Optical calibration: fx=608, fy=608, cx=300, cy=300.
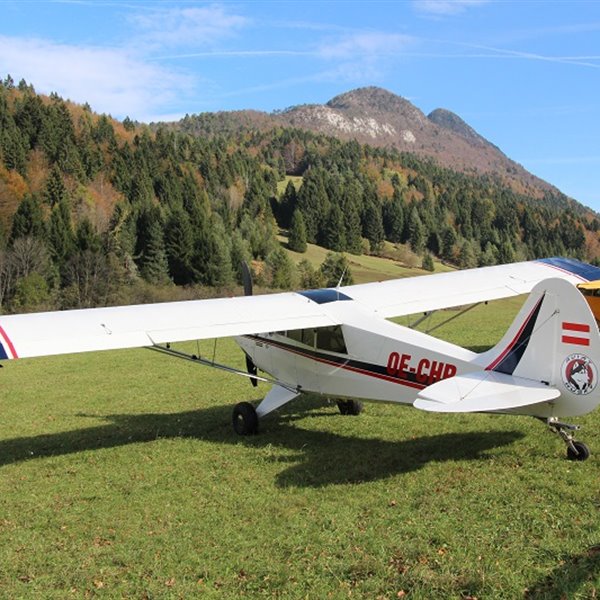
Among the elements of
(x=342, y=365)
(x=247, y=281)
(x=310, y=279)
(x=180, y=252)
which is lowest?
(x=342, y=365)

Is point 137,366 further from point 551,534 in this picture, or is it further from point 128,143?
point 128,143

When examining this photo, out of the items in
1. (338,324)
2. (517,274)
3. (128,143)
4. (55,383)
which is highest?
(128,143)

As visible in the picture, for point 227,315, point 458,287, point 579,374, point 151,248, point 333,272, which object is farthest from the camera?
point 333,272

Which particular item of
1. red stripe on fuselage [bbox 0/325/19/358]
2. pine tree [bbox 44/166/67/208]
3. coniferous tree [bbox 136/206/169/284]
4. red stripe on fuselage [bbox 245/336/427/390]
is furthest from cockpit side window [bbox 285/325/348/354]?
pine tree [bbox 44/166/67/208]

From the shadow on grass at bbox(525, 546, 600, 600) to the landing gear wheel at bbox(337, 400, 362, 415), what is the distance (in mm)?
6112

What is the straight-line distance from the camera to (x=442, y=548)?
17.7 feet

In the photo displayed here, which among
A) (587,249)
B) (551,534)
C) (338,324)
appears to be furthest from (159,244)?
(587,249)

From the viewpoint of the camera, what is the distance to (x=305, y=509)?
265 inches

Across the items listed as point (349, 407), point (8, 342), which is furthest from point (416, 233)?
point (8, 342)

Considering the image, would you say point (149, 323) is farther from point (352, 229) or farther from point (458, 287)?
point (352, 229)

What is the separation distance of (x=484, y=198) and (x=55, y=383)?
152716 millimetres

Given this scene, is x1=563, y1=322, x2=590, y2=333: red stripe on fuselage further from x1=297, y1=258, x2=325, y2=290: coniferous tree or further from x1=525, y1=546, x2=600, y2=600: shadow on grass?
x1=297, y1=258, x2=325, y2=290: coniferous tree

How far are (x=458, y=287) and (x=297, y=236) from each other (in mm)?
88939

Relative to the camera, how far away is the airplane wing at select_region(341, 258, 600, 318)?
11211 mm
